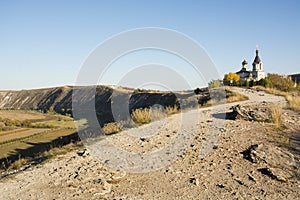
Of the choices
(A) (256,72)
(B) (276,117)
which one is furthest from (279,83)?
(B) (276,117)

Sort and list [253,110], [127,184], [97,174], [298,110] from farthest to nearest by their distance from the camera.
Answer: [298,110] < [253,110] < [97,174] < [127,184]

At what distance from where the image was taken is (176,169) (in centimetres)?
689

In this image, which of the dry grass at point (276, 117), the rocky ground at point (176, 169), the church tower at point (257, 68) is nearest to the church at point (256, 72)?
the church tower at point (257, 68)

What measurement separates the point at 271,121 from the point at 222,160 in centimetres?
530

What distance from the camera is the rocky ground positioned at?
568 cm

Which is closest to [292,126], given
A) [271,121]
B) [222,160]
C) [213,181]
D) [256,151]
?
[271,121]

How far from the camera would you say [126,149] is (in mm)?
8828

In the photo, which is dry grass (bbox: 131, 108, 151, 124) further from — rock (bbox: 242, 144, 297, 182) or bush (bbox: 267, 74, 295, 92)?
bush (bbox: 267, 74, 295, 92)

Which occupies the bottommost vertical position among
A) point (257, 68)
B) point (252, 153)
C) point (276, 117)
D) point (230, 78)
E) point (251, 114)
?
point (252, 153)

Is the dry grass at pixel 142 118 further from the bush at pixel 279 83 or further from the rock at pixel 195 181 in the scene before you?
the bush at pixel 279 83

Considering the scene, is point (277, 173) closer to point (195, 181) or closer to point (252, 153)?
point (252, 153)

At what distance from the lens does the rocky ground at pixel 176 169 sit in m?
5.68

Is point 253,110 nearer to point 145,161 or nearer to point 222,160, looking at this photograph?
point 222,160

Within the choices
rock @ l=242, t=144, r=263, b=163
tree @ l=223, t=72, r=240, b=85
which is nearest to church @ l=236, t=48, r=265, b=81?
tree @ l=223, t=72, r=240, b=85
